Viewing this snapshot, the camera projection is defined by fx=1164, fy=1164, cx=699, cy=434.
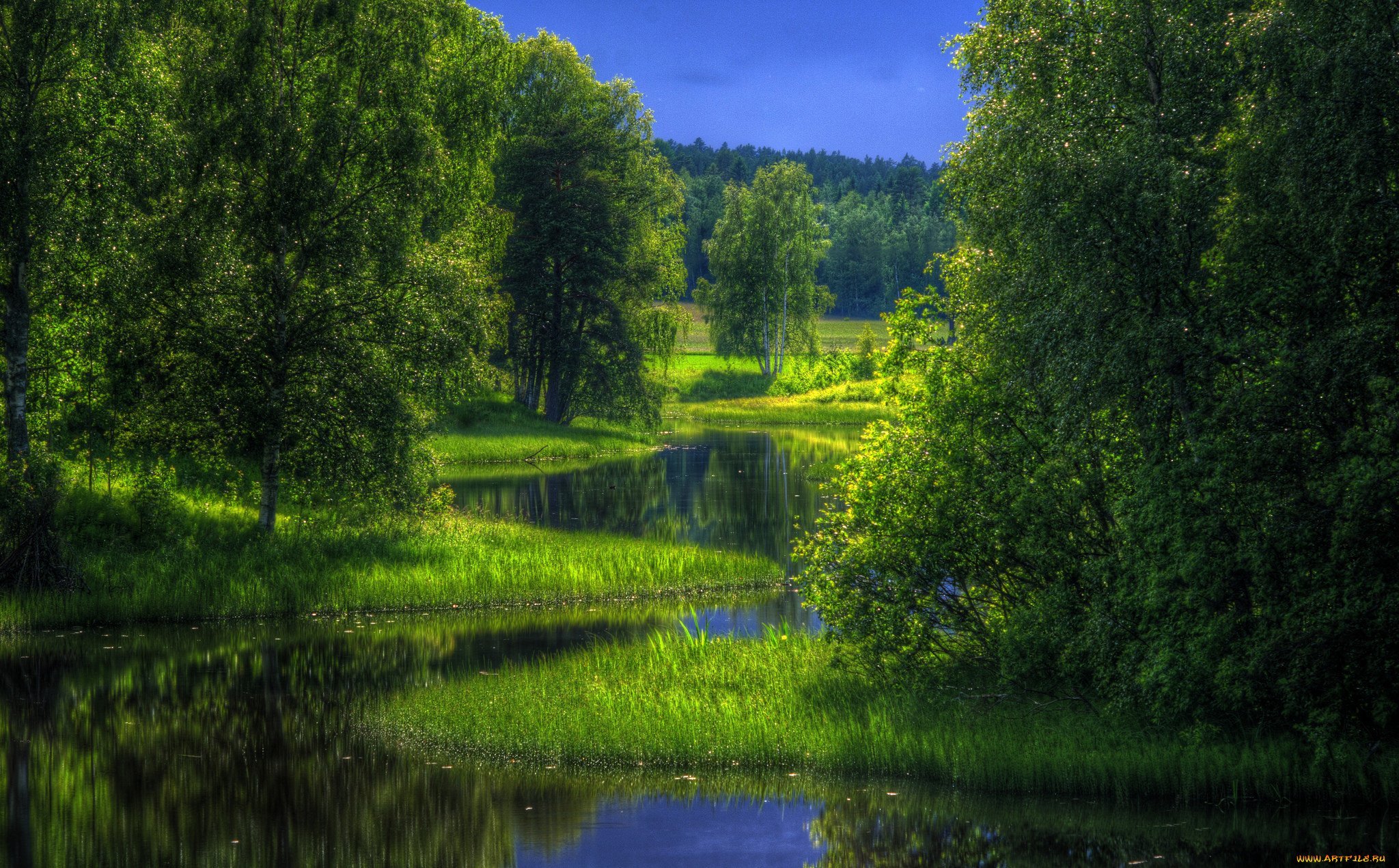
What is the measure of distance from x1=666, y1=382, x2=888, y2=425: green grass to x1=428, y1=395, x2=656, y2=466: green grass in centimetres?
1903

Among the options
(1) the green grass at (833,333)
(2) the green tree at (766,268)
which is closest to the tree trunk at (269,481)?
(2) the green tree at (766,268)

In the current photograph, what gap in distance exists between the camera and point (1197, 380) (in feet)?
42.8

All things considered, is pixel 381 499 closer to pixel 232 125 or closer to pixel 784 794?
pixel 232 125

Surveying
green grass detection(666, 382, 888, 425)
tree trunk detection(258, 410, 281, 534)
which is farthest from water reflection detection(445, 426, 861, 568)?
green grass detection(666, 382, 888, 425)

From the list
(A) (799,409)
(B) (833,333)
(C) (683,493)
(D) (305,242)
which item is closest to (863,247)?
(B) (833,333)

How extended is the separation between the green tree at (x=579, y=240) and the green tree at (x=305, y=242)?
30362 millimetres

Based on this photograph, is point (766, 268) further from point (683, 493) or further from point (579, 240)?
point (683, 493)

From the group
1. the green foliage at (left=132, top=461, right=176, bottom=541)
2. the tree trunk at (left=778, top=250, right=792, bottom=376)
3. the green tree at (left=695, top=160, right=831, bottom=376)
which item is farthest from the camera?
the tree trunk at (left=778, top=250, right=792, bottom=376)

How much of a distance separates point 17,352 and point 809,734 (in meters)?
18.9

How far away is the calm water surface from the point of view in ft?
39.9

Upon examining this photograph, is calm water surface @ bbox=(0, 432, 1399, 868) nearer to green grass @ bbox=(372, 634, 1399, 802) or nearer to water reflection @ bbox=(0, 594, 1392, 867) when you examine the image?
water reflection @ bbox=(0, 594, 1392, 867)

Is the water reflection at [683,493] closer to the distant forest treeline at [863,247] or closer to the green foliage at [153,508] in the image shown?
the green foliage at [153,508]

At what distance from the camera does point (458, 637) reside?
75.5 feet

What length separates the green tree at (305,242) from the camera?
25719mm
